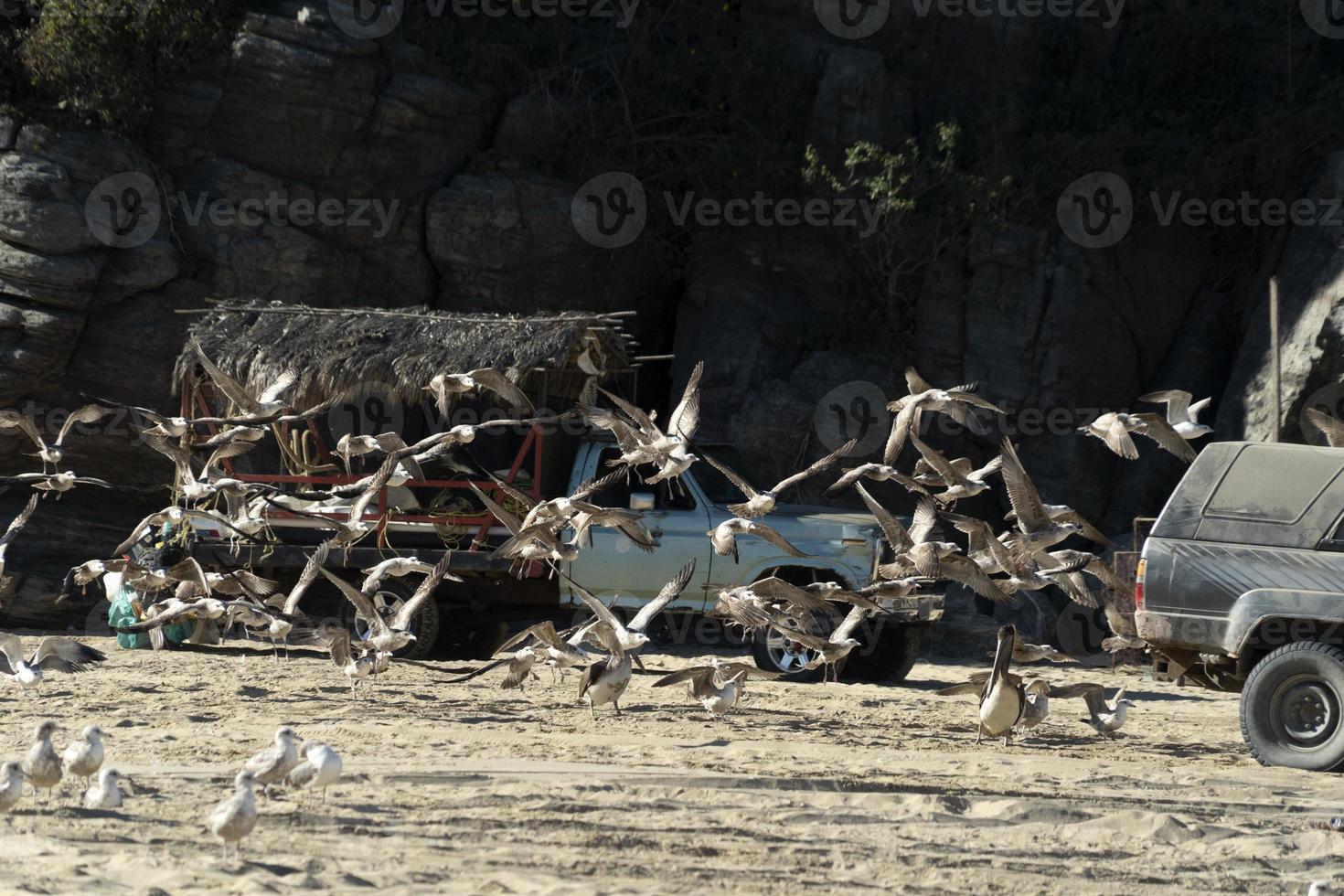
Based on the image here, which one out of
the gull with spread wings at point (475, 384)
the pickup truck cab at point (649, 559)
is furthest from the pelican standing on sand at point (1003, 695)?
the gull with spread wings at point (475, 384)

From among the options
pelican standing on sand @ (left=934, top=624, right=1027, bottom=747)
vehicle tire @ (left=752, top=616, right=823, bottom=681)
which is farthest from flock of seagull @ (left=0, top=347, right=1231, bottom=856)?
vehicle tire @ (left=752, top=616, right=823, bottom=681)

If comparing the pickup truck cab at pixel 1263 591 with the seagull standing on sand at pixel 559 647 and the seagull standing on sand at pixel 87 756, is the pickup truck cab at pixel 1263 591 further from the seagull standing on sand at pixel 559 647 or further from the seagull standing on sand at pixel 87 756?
the seagull standing on sand at pixel 87 756

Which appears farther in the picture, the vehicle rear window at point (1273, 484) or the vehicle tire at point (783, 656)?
the vehicle tire at point (783, 656)

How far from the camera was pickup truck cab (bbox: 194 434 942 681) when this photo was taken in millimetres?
11867

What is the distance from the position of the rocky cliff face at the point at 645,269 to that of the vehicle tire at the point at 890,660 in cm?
612

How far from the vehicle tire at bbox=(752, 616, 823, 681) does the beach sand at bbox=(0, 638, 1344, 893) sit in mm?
1342

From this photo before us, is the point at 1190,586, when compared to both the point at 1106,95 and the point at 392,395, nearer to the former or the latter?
the point at 392,395

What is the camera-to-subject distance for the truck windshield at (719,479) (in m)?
12.3

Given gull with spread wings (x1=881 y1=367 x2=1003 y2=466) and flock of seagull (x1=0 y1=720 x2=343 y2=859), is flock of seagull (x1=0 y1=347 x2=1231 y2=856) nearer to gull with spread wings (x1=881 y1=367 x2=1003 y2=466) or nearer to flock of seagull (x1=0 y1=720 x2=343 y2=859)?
gull with spread wings (x1=881 y1=367 x2=1003 y2=466)

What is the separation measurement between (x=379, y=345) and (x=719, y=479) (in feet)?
11.7

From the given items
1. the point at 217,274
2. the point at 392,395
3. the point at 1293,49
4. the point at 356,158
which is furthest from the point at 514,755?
the point at 1293,49

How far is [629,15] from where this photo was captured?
816 inches

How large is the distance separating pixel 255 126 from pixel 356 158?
53.0 inches

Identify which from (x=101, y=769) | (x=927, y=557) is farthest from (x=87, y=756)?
(x=927, y=557)
